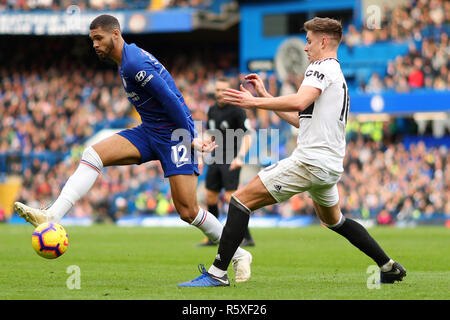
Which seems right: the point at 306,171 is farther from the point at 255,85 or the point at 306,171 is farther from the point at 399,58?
the point at 399,58

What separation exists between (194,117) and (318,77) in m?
24.5

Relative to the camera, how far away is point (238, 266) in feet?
24.5

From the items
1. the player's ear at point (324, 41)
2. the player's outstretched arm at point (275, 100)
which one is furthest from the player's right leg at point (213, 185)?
the player's outstretched arm at point (275, 100)

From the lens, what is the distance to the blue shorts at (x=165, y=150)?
25.0 ft

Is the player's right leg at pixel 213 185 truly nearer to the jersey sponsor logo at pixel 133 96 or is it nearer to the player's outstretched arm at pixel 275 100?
the jersey sponsor logo at pixel 133 96

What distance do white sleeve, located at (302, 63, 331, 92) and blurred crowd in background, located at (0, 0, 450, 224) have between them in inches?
544

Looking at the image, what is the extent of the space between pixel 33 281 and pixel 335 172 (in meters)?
3.08

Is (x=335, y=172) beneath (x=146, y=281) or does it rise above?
above

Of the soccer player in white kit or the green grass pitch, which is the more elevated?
the soccer player in white kit

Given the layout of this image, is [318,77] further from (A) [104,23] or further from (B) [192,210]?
(A) [104,23]

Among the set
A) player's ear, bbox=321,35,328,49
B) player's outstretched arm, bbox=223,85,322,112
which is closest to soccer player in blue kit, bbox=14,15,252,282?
player's outstretched arm, bbox=223,85,322,112

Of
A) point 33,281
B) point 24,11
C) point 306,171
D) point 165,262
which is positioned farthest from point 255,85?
point 24,11

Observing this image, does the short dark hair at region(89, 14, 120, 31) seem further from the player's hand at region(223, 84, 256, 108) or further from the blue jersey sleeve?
the player's hand at region(223, 84, 256, 108)

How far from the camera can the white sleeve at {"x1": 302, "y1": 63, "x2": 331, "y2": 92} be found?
6621mm
